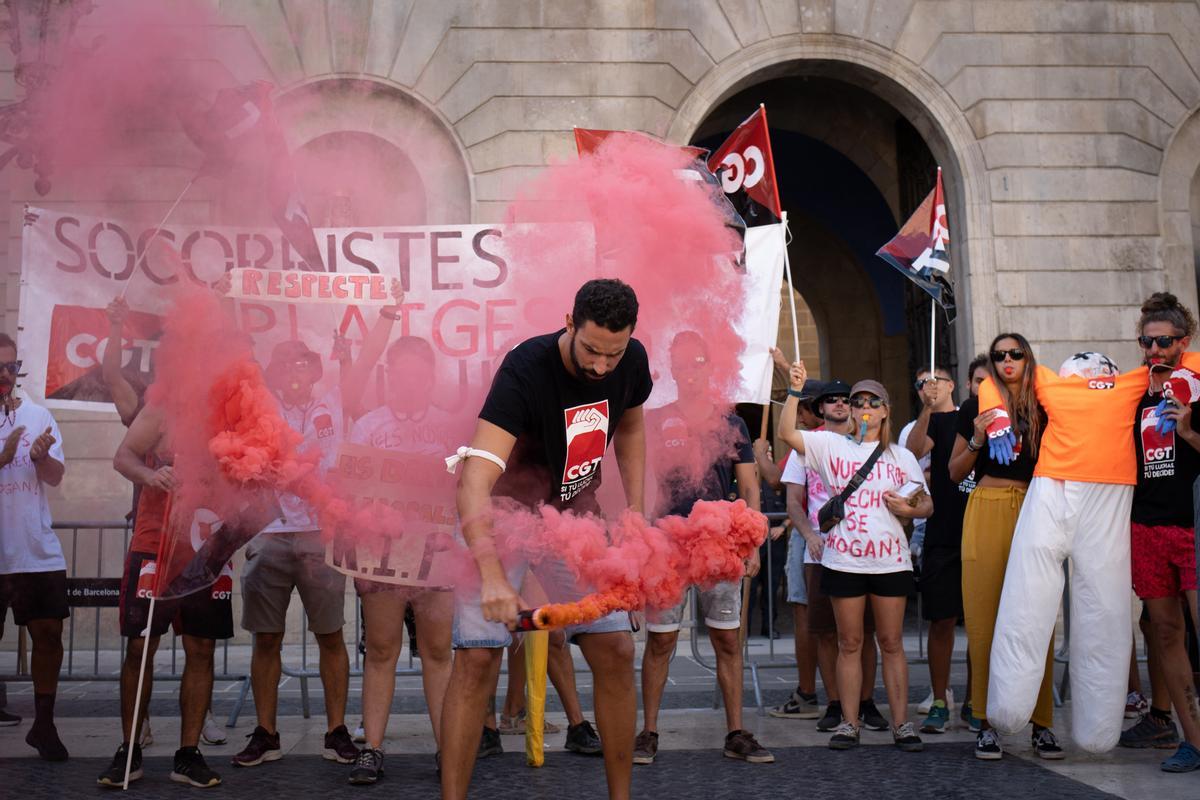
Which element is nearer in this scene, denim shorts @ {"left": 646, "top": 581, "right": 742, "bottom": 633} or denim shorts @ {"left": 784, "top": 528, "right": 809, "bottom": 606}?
denim shorts @ {"left": 646, "top": 581, "right": 742, "bottom": 633}

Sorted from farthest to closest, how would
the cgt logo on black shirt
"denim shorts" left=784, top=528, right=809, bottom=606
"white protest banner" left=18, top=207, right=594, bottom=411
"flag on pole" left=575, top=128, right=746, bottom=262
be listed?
1. "denim shorts" left=784, top=528, right=809, bottom=606
2. "white protest banner" left=18, top=207, right=594, bottom=411
3. "flag on pole" left=575, top=128, right=746, bottom=262
4. the cgt logo on black shirt

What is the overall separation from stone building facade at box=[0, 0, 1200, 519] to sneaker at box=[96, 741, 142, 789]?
5.53m

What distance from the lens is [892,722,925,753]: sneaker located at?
6.27 meters

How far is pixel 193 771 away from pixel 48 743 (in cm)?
121

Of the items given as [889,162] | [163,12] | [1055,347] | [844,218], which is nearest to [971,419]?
[163,12]

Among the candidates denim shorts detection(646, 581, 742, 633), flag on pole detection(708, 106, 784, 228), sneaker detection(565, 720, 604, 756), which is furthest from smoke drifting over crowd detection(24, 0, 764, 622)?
sneaker detection(565, 720, 604, 756)

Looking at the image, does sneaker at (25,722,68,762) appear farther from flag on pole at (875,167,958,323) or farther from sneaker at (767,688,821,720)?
flag on pole at (875,167,958,323)

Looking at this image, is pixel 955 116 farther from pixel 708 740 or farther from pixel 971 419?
pixel 708 740

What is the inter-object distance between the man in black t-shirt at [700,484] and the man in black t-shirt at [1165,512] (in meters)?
2.01

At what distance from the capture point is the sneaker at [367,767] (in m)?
5.54

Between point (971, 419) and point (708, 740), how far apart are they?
2.36 metres

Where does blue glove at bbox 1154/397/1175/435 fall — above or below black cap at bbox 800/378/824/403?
below

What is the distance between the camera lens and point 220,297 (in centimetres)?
536

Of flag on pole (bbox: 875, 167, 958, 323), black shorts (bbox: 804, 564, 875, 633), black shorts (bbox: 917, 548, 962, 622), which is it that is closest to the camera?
black shorts (bbox: 917, 548, 962, 622)
